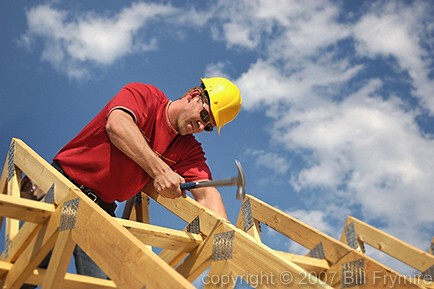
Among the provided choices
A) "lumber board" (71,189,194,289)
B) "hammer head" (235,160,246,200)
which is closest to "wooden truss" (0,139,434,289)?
"lumber board" (71,189,194,289)

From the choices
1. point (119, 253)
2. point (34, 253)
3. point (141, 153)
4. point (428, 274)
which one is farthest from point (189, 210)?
point (428, 274)

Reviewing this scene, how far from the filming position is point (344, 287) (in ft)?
12.9

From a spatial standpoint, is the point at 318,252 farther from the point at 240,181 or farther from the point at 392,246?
the point at 240,181

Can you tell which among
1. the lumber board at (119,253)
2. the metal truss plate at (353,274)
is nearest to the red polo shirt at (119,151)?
the lumber board at (119,253)

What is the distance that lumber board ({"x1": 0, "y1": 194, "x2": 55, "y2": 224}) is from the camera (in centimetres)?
302

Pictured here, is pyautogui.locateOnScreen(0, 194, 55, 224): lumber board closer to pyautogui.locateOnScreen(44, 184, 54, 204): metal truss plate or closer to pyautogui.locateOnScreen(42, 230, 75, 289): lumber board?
pyautogui.locateOnScreen(44, 184, 54, 204): metal truss plate

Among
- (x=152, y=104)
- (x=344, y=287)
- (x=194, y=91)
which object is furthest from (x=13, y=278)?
(x=344, y=287)

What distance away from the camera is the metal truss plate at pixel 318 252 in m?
4.30

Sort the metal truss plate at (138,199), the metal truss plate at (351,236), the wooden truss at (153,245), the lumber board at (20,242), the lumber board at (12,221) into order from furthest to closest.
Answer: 1. the metal truss plate at (351,236)
2. the metal truss plate at (138,199)
3. the lumber board at (12,221)
4. the lumber board at (20,242)
5. the wooden truss at (153,245)

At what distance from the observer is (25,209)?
3.12 metres

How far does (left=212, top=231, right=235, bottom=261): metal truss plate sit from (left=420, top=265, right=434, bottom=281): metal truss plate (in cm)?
246

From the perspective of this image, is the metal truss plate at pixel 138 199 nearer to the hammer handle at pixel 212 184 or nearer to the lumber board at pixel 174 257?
the lumber board at pixel 174 257

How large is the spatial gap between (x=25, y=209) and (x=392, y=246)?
3539 millimetres

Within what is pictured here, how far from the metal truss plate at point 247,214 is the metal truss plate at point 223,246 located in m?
1.49
